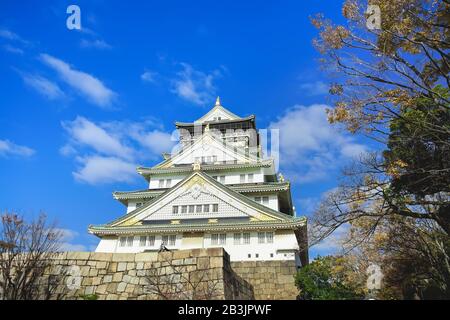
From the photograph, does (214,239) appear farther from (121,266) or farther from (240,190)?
(121,266)

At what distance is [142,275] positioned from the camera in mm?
9969

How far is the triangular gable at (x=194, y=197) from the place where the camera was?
22911 millimetres

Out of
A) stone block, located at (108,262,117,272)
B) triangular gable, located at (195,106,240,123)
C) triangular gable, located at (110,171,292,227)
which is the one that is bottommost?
stone block, located at (108,262,117,272)

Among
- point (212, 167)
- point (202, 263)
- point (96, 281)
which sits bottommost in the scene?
point (96, 281)

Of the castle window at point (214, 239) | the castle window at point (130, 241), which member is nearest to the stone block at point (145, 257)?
the castle window at point (214, 239)

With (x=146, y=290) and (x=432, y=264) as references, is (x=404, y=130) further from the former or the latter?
(x=146, y=290)

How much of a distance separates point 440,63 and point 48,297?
1359cm

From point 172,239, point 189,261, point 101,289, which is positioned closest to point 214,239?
point 172,239

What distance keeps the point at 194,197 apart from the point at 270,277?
26.9 ft

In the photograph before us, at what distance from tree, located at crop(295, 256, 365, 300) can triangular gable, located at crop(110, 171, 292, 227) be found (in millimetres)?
6334

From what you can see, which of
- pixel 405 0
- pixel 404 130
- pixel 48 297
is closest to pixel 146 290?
pixel 48 297

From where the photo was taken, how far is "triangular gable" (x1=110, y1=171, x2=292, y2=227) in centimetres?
2291

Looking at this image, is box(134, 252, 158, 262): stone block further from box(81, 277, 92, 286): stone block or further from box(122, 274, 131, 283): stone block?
box(81, 277, 92, 286): stone block

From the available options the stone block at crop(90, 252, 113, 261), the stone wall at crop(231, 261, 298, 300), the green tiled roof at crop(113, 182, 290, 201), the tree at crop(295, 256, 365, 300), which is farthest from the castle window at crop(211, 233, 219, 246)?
the stone block at crop(90, 252, 113, 261)
